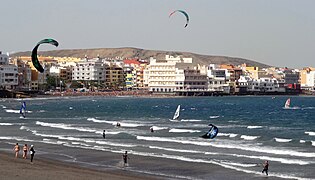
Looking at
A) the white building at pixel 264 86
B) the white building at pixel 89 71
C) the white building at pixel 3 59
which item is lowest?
the white building at pixel 264 86

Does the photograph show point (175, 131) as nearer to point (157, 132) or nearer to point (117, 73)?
point (157, 132)

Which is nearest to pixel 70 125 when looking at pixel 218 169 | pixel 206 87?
pixel 218 169

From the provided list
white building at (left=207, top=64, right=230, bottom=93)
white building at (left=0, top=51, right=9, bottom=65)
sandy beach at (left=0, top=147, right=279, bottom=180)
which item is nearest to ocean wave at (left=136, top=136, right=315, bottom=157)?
sandy beach at (left=0, top=147, right=279, bottom=180)

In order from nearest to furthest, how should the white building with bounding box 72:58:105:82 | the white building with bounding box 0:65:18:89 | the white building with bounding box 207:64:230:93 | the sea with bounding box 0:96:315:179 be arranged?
1. the sea with bounding box 0:96:315:179
2. the white building with bounding box 0:65:18:89
3. the white building with bounding box 207:64:230:93
4. the white building with bounding box 72:58:105:82

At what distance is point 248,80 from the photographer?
598 feet

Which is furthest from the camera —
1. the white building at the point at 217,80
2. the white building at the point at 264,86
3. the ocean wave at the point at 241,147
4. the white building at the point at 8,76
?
the white building at the point at 264,86

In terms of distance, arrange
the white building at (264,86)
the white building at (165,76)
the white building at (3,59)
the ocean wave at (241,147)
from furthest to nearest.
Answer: the white building at (264,86) → the white building at (165,76) → the white building at (3,59) → the ocean wave at (241,147)

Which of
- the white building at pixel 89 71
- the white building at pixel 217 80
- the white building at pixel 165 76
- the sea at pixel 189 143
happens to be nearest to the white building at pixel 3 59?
the white building at pixel 89 71

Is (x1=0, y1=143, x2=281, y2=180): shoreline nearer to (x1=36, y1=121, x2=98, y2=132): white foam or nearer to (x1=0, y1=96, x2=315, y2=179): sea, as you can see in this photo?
(x1=0, y1=96, x2=315, y2=179): sea

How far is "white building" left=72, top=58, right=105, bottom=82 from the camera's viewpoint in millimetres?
179125

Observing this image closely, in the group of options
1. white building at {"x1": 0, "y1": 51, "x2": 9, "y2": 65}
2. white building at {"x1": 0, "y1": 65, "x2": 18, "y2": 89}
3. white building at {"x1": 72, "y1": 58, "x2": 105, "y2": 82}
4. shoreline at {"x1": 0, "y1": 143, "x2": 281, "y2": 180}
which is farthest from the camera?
white building at {"x1": 72, "y1": 58, "x2": 105, "y2": 82}

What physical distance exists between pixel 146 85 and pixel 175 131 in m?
128

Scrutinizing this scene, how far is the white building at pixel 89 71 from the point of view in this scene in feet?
588

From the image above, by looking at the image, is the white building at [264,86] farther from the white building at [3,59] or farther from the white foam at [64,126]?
the white foam at [64,126]
